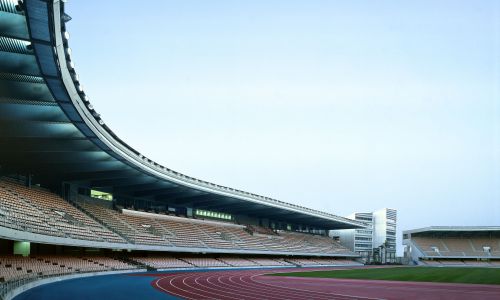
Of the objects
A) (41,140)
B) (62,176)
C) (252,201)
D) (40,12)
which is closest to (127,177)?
(62,176)

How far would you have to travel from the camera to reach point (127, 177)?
159ft

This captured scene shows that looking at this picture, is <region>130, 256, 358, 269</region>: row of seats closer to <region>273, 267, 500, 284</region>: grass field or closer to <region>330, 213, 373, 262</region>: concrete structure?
<region>273, 267, 500, 284</region>: grass field

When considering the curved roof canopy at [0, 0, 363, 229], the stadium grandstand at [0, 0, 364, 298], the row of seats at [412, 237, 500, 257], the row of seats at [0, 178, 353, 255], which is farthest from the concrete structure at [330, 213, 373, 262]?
the curved roof canopy at [0, 0, 363, 229]

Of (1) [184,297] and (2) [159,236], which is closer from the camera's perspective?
(1) [184,297]

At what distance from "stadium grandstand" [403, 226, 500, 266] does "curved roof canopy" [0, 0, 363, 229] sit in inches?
1778

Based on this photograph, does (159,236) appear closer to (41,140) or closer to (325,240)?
(41,140)

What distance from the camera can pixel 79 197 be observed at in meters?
49.3

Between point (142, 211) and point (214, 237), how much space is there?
34.2ft

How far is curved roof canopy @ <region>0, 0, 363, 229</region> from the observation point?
59.4 feet

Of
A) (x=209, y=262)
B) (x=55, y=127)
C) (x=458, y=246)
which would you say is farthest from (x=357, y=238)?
(x=55, y=127)

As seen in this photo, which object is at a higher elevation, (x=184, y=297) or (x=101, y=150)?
(x=101, y=150)

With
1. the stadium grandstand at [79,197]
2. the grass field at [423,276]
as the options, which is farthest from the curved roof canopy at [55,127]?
the grass field at [423,276]

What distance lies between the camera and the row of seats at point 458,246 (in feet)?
292

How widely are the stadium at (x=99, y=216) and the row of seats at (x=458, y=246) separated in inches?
1011
